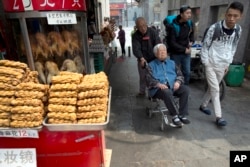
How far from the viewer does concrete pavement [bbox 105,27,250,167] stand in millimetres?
2943

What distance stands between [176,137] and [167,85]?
83 cm

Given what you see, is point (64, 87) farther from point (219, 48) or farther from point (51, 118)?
point (219, 48)

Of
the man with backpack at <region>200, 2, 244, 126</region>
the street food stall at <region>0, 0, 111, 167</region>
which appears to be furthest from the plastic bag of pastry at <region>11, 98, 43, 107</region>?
the man with backpack at <region>200, 2, 244, 126</region>

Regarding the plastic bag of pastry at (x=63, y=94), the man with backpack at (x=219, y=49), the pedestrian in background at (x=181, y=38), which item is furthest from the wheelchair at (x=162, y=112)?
the plastic bag of pastry at (x=63, y=94)

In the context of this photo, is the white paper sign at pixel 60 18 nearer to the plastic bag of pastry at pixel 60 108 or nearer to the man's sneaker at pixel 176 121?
the plastic bag of pastry at pixel 60 108

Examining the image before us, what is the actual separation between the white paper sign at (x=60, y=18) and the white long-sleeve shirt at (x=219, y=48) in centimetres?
216

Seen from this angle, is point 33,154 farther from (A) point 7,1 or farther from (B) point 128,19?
(B) point 128,19

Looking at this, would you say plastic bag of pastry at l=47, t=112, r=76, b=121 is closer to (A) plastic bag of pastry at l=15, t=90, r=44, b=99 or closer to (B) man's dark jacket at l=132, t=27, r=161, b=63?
(A) plastic bag of pastry at l=15, t=90, r=44, b=99

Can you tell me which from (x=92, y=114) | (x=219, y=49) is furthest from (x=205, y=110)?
(x=92, y=114)

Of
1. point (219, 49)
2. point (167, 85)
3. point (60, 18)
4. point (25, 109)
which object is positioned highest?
point (60, 18)

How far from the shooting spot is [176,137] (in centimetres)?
345

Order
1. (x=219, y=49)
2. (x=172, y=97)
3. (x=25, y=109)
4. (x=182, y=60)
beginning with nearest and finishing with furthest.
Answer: (x=25, y=109) → (x=172, y=97) → (x=219, y=49) → (x=182, y=60)

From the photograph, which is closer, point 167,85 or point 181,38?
point 167,85

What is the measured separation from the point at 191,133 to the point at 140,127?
2.73 feet
